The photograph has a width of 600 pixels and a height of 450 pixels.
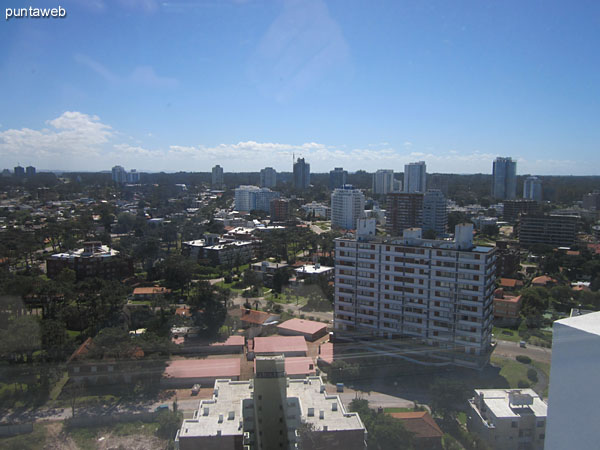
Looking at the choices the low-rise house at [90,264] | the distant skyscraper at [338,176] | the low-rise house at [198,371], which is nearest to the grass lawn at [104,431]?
the low-rise house at [198,371]

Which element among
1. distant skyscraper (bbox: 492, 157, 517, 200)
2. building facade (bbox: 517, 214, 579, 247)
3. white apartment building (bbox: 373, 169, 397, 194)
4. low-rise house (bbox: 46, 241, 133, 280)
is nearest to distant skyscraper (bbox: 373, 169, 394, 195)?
white apartment building (bbox: 373, 169, 397, 194)

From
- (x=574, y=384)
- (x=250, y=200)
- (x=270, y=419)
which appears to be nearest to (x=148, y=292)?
(x=270, y=419)

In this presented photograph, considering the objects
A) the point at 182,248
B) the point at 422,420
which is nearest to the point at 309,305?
the point at 422,420

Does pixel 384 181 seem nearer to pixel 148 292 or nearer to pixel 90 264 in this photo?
pixel 90 264

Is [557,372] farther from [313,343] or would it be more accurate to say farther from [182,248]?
[182,248]

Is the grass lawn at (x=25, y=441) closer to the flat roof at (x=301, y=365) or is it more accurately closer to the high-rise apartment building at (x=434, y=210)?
the flat roof at (x=301, y=365)
